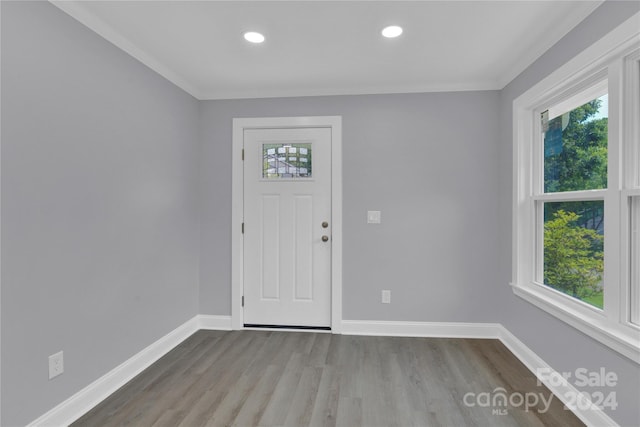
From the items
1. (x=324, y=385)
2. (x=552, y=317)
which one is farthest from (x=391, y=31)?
(x=324, y=385)

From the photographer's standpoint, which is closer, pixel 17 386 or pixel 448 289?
pixel 17 386

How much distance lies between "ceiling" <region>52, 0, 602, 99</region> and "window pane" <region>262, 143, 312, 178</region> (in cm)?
57

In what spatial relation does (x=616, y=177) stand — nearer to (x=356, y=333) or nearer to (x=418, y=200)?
(x=418, y=200)

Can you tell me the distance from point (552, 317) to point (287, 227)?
7.38 feet

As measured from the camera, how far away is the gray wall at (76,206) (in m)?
1.64

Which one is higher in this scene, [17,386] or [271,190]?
[271,190]

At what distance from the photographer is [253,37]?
233 cm

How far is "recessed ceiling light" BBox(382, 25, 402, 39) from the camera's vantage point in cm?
220

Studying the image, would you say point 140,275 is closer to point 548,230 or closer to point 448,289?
point 448,289

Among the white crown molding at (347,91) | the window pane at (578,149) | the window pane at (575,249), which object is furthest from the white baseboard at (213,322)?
the window pane at (578,149)

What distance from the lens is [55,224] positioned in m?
1.84

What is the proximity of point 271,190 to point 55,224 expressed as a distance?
186cm

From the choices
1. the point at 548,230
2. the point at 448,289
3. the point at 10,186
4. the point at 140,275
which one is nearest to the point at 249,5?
the point at 10,186

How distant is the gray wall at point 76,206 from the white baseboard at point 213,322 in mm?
541
